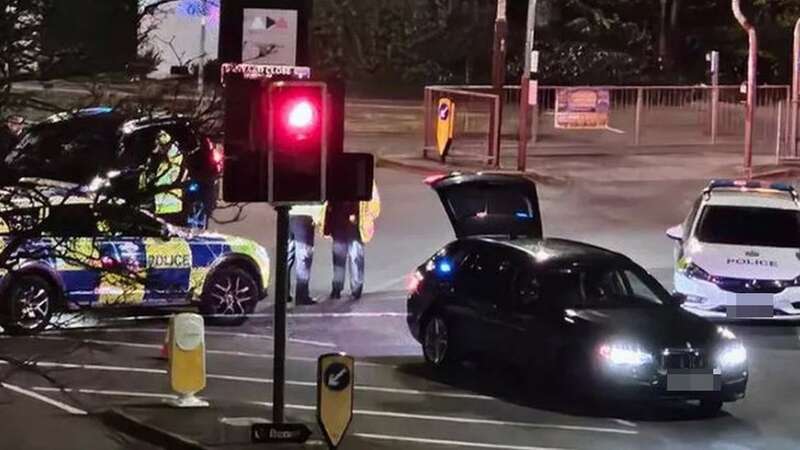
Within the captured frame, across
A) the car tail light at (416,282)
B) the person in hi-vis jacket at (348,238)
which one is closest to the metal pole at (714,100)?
the person in hi-vis jacket at (348,238)

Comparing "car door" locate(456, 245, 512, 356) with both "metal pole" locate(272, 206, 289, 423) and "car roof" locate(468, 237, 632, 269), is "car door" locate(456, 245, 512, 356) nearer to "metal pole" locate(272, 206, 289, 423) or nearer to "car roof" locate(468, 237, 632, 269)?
"car roof" locate(468, 237, 632, 269)

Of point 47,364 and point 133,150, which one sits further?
point 47,364

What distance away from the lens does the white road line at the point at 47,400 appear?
13586mm

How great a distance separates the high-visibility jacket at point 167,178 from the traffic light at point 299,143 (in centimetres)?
275

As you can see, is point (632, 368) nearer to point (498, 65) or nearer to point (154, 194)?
point (154, 194)

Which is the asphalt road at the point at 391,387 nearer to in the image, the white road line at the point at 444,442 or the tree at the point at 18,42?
the white road line at the point at 444,442

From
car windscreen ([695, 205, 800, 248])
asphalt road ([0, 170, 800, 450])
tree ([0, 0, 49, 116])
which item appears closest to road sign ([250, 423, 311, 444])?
asphalt road ([0, 170, 800, 450])

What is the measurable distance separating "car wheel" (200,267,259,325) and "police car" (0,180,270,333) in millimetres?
11

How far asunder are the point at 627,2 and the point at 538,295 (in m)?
47.9

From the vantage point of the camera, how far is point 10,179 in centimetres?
745

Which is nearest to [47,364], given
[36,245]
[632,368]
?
[632,368]

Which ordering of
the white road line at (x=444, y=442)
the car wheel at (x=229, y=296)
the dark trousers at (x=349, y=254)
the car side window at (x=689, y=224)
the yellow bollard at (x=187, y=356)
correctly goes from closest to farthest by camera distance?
the white road line at (x=444, y=442) < the yellow bollard at (x=187, y=356) < the car wheel at (x=229, y=296) < the car side window at (x=689, y=224) < the dark trousers at (x=349, y=254)

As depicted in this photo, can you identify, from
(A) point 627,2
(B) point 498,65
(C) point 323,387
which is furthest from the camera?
(A) point 627,2

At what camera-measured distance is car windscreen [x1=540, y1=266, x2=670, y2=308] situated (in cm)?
1441
